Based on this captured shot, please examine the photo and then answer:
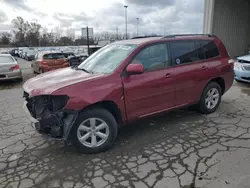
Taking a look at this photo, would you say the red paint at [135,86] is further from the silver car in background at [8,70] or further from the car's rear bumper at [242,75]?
the silver car in background at [8,70]

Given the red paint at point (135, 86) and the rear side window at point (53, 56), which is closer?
the red paint at point (135, 86)

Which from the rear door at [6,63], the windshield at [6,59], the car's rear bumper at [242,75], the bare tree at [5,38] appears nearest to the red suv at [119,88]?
the car's rear bumper at [242,75]

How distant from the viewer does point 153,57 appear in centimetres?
368

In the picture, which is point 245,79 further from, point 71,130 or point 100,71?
point 71,130

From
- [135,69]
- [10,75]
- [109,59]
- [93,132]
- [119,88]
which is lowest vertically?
[93,132]

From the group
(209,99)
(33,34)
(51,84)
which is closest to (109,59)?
(51,84)

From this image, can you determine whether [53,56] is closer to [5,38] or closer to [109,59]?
[109,59]

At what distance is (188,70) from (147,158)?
77.7 inches

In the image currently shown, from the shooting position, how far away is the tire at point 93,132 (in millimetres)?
2992

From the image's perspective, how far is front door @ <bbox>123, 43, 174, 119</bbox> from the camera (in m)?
3.34

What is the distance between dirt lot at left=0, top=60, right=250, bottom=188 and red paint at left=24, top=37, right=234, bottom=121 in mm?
506

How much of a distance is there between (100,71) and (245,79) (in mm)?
6028

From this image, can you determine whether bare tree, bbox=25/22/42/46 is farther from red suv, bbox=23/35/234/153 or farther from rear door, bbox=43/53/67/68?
red suv, bbox=23/35/234/153

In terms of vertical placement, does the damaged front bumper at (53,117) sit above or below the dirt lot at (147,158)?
above
